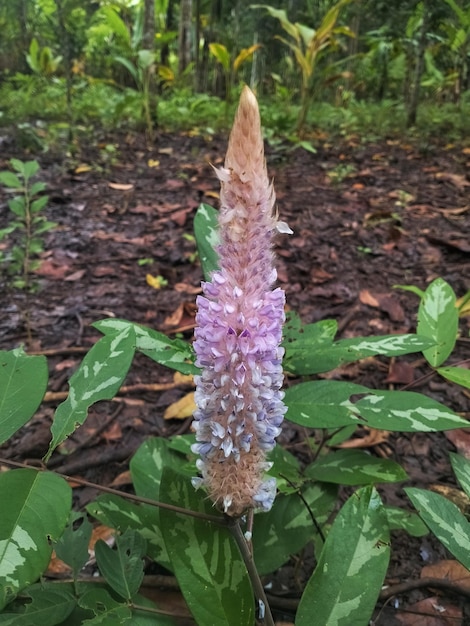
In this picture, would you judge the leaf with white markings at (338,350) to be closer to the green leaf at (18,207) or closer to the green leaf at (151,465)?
the green leaf at (151,465)

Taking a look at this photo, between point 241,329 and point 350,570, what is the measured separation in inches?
20.8

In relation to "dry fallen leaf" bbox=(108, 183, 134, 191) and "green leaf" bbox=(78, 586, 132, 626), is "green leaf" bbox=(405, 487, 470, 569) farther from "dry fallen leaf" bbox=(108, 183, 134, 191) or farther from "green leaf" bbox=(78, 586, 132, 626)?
"dry fallen leaf" bbox=(108, 183, 134, 191)

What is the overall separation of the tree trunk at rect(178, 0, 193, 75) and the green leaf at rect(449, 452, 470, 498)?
457 inches

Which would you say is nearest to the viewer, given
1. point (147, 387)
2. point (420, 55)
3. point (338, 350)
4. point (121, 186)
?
point (338, 350)

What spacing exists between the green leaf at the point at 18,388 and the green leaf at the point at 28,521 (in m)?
0.10

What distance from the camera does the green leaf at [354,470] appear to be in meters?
1.17

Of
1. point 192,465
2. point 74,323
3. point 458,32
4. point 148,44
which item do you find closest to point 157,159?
point 148,44

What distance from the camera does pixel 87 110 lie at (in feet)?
31.7

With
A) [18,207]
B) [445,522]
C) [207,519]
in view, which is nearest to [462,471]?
[445,522]

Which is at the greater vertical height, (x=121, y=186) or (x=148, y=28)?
(x=148, y=28)

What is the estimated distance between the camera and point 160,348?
3.78 feet

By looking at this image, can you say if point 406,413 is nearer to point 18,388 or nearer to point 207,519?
point 207,519

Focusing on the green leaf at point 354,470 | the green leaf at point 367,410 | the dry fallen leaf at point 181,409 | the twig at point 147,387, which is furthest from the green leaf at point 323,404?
the twig at point 147,387

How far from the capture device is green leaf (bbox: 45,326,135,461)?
973 mm
